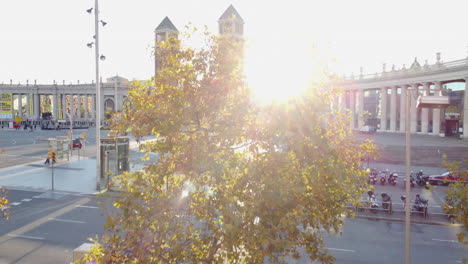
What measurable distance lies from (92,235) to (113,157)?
12.5 metres

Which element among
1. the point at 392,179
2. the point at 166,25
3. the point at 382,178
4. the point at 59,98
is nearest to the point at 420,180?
the point at 392,179

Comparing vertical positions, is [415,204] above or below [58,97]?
below

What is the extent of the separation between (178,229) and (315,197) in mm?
2948

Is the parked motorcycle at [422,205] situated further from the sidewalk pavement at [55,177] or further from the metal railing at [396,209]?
the sidewalk pavement at [55,177]

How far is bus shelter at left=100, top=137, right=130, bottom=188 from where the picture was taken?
28.2 m

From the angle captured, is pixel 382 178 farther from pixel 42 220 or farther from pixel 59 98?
pixel 59 98

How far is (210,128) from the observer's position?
25.9 feet

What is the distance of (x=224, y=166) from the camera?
23.9 feet

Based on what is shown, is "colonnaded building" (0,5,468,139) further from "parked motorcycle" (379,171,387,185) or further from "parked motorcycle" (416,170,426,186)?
"parked motorcycle" (416,170,426,186)

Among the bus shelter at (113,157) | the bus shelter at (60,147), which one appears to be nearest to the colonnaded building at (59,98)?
Result: the bus shelter at (60,147)

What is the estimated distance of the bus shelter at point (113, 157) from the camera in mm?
28166

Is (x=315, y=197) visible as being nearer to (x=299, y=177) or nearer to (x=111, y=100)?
(x=299, y=177)

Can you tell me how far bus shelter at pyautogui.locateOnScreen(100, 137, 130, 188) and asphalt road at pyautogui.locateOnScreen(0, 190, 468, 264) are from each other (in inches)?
220

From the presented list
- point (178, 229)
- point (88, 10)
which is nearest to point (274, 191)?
point (178, 229)
